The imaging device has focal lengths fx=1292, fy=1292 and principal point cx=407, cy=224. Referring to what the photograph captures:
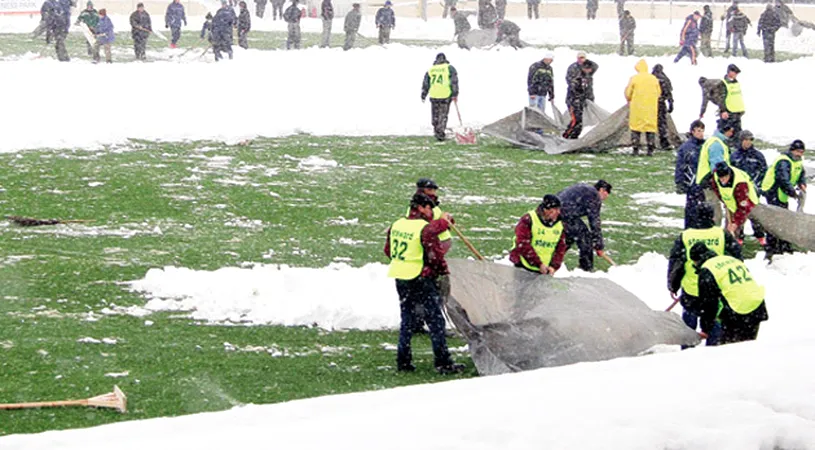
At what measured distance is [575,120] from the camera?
23.2 meters

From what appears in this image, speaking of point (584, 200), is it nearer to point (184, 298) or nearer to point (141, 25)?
point (184, 298)

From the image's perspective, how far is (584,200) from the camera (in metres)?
12.9

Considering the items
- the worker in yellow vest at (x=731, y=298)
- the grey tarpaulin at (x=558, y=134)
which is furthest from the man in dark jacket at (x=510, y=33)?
the worker in yellow vest at (x=731, y=298)

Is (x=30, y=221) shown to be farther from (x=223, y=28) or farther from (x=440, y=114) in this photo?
(x=223, y=28)

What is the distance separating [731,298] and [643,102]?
12805 millimetres

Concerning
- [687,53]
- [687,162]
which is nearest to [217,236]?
[687,162]

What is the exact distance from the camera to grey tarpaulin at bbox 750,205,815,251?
1387 cm

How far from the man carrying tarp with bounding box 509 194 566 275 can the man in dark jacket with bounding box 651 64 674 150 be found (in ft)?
37.5

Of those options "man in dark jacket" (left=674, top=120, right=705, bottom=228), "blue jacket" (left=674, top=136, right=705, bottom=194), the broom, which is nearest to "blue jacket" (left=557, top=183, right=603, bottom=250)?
"man in dark jacket" (left=674, top=120, right=705, bottom=228)

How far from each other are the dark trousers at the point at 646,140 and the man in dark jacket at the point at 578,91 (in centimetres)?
141

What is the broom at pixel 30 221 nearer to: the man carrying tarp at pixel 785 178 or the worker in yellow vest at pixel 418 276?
the worker in yellow vest at pixel 418 276

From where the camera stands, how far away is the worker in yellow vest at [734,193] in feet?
44.3

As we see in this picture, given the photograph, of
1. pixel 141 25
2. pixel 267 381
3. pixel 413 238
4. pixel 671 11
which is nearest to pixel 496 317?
pixel 413 238

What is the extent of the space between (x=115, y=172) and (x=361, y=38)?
22486mm
